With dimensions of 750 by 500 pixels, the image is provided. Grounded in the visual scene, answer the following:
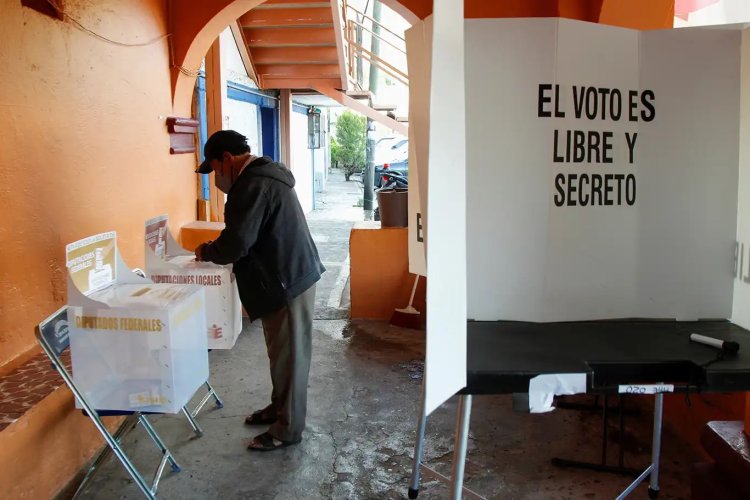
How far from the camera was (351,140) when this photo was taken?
79.3ft

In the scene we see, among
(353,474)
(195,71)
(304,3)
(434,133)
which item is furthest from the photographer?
(304,3)

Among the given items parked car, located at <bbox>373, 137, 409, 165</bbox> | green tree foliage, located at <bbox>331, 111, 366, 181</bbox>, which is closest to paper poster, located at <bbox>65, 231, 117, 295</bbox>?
parked car, located at <bbox>373, 137, 409, 165</bbox>

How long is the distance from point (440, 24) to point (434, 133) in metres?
0.28

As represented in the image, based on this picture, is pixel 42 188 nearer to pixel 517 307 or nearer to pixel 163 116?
pixel 163 116

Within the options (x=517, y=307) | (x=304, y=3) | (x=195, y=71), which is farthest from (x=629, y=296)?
(x=304, y=3)

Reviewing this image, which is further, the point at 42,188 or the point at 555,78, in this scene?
the point at 42,188

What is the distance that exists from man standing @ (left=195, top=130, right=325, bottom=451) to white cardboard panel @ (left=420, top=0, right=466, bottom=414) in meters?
1.65

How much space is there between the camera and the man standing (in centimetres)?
310

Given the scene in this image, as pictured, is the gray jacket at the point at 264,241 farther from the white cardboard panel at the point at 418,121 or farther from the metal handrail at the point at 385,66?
the metal handrail at the point at 385,66

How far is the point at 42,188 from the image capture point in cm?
321

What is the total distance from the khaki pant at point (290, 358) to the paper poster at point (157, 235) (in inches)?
31.3

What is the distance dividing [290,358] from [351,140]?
2151cm

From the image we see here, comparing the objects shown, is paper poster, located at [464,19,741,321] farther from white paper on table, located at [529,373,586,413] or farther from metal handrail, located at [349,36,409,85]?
metal handrail, located at [349,36,409,85]

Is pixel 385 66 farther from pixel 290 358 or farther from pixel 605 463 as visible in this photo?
pixel 605 463
